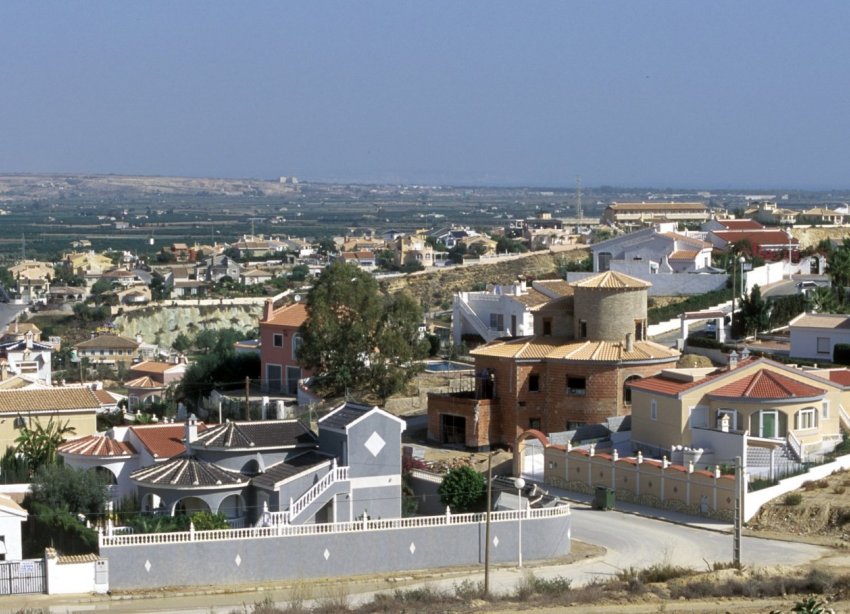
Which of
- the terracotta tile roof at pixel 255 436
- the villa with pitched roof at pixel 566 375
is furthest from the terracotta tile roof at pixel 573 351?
the terracotta tile roof at pixel 255 436

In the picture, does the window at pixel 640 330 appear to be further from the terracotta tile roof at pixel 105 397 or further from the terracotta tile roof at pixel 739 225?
the terracotta tile roof at pixel 739 225

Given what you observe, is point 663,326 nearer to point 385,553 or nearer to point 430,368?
point 430,368

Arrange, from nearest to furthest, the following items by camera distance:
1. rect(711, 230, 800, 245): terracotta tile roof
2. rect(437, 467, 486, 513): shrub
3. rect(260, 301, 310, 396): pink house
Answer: rect(437, 467, 486, 513): shrub < rect(260, 301, 310, 396): pink house < rect(711, 230, 800, 245): terracotta tile roof

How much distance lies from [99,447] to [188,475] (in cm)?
384

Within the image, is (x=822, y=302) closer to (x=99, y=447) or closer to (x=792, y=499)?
(x=792, y=499)

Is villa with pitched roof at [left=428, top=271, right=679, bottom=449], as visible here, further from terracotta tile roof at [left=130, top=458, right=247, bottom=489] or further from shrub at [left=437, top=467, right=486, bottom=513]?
terracotta tile roof at [left=130, top=458, right=247, bottom=489]

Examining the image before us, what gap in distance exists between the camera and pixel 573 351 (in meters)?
44.1

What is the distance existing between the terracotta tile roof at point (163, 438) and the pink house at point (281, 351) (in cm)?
1676

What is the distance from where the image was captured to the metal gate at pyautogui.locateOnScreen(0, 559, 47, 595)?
28422 millimetres

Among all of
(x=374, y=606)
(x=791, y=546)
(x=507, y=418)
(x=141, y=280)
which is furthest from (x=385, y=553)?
(x=141, y=280)

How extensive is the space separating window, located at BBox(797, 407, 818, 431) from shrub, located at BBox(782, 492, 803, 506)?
3.14m

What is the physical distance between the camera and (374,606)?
26.9 metres

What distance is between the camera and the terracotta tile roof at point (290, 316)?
5415 centimetres

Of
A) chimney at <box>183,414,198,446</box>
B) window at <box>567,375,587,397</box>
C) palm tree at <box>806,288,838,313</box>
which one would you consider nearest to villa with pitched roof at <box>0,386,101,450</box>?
chimney at <box>183,414,198,446</box>
